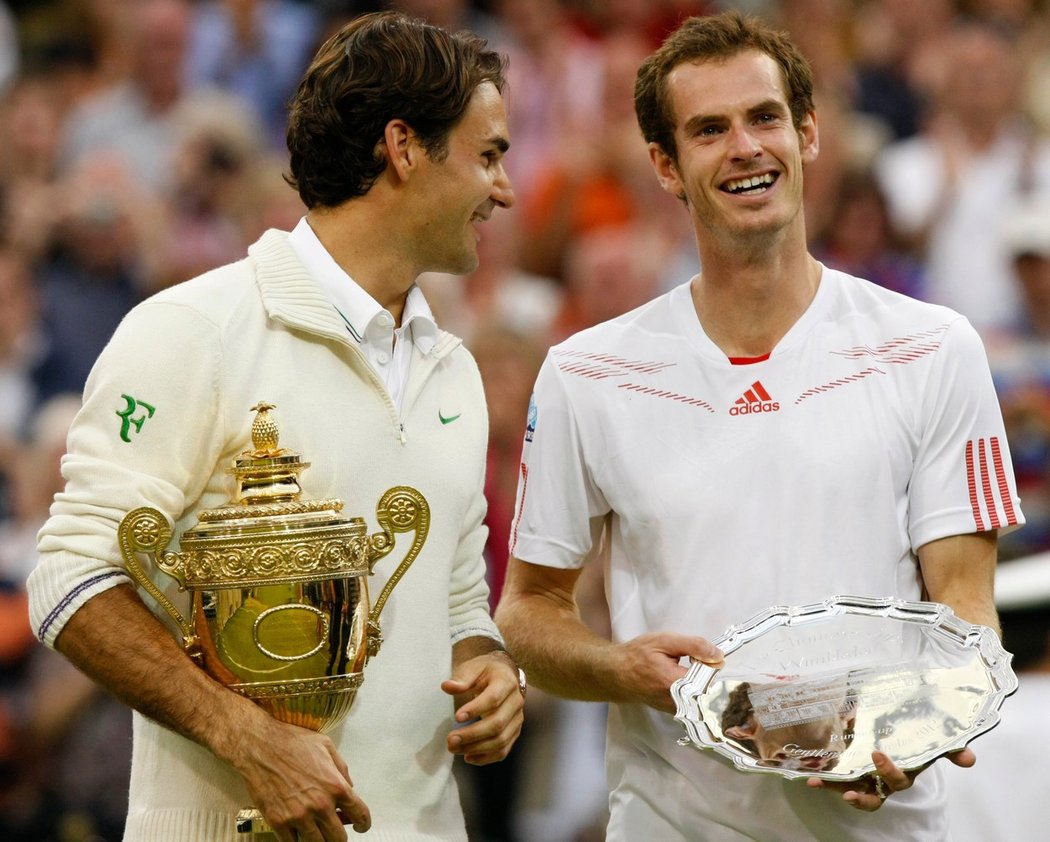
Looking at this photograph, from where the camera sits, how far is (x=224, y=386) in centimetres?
281

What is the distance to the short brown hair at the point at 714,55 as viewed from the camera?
3318 millimetres

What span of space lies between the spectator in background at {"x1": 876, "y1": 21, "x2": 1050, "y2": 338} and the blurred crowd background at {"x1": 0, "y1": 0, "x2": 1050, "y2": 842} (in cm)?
1

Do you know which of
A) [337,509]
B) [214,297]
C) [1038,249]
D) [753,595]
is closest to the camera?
[337,509]

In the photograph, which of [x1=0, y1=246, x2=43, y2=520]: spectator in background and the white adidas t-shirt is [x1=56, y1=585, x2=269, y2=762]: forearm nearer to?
the white adidas t-shirt

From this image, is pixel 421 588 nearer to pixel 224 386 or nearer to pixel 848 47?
pixel 224 386

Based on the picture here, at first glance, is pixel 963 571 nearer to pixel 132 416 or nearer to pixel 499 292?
pixel 132 416

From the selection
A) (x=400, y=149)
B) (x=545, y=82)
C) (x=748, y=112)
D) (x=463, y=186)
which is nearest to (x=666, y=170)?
(x=748, y=112)

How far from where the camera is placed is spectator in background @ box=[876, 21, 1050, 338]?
7.72m

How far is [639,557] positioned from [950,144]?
5.45 metres

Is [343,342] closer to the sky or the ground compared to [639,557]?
closer to the sky

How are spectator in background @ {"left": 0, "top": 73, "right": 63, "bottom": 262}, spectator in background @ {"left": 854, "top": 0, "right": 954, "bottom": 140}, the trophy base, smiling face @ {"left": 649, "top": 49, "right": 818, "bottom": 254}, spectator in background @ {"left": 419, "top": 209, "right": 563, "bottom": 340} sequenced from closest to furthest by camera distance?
1. the trophy base
2. smiling face @ {"left": 649, "top": 49, "right": 818, "bottom": 254}
3. spectator in background @ {"left": 419, "top": 209, "right": 563, "bottom": 340}
4. spectator in background @ {"left": 0, "top": 73, "right": 63, "bottom": 262}
5. spectator in background @ {"left": 854, "top": 0, "right": 954, "bottom": 140}

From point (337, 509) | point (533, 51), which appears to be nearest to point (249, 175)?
point (533, 51)

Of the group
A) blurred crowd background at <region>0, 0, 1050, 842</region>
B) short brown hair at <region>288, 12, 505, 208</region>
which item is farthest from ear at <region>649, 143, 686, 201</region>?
blurred crowd background at <region>0, 0, 1050, 842</region>

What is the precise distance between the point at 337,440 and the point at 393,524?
0.27 metres
